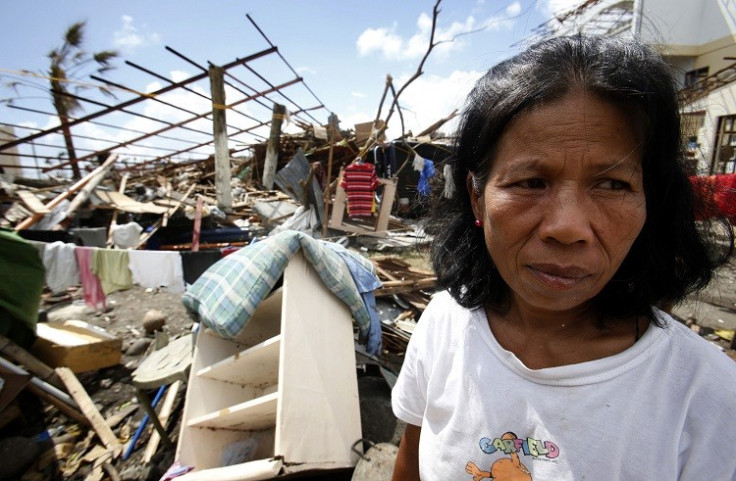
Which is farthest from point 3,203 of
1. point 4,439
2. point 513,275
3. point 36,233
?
point 513,275

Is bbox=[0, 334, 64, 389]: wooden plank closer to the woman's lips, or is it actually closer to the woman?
the woman

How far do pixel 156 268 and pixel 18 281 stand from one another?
135cm

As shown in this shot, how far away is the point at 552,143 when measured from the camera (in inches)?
28.0

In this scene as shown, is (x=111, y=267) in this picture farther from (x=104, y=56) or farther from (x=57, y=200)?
(x=104, y=56)

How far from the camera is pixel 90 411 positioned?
3.43 meters

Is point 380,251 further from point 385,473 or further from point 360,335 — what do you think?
point 385,473

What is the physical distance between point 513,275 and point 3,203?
9.46 m

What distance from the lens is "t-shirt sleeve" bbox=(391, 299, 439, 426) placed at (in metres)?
1.04

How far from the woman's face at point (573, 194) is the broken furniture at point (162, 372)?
119 inches

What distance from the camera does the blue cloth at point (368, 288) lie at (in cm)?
307

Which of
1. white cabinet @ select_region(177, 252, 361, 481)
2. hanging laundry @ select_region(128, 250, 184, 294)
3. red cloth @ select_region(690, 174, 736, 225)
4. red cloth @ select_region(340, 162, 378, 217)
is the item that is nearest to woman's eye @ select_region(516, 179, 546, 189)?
red cloth @ select_region(690, 174, 736, 225)

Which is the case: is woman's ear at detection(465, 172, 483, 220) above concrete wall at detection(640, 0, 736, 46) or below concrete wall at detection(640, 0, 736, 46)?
below

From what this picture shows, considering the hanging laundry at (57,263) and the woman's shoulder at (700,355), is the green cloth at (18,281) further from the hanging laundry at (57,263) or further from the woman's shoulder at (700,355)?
the woman's shoulder at (700,355)

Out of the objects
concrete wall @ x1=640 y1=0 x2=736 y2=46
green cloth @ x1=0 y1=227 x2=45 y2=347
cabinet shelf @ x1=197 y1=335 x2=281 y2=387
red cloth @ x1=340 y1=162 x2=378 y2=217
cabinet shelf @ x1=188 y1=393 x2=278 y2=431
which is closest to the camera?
cabinet shelf @ x1=188 y1=393 x2=278 y2=431
